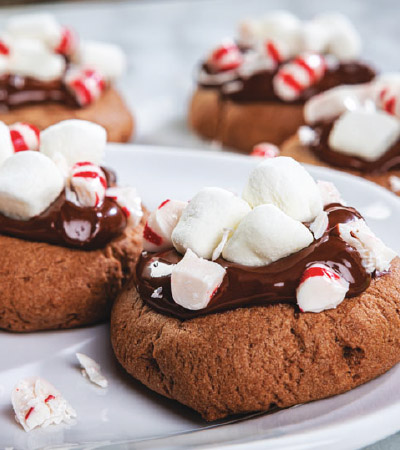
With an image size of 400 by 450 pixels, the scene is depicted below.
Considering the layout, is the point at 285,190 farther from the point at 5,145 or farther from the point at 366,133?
the point at 366,133

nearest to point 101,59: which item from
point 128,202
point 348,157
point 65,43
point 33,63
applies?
point 65,43

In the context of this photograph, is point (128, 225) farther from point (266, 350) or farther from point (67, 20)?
point (67, 20)

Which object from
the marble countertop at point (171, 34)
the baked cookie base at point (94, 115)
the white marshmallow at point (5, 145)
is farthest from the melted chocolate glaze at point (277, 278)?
the marble countertop at point (171, 34)

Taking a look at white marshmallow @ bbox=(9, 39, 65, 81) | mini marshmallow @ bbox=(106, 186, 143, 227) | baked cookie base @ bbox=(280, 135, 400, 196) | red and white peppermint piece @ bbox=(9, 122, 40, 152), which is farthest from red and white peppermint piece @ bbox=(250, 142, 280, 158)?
red and white peppermint piece @ bbox=(9, 122, 40, 152)

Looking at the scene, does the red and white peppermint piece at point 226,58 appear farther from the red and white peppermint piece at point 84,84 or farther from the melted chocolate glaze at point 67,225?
the melted chocolate glaze at point 67,225

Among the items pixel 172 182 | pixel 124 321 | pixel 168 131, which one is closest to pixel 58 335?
pixel 124 321

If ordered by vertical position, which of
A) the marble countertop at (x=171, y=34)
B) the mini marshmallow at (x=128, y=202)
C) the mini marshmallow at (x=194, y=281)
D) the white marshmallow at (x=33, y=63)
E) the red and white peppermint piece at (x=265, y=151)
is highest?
the mini marshmallow at (x=194, y=281)

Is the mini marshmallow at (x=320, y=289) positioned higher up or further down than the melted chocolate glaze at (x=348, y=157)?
higher up
